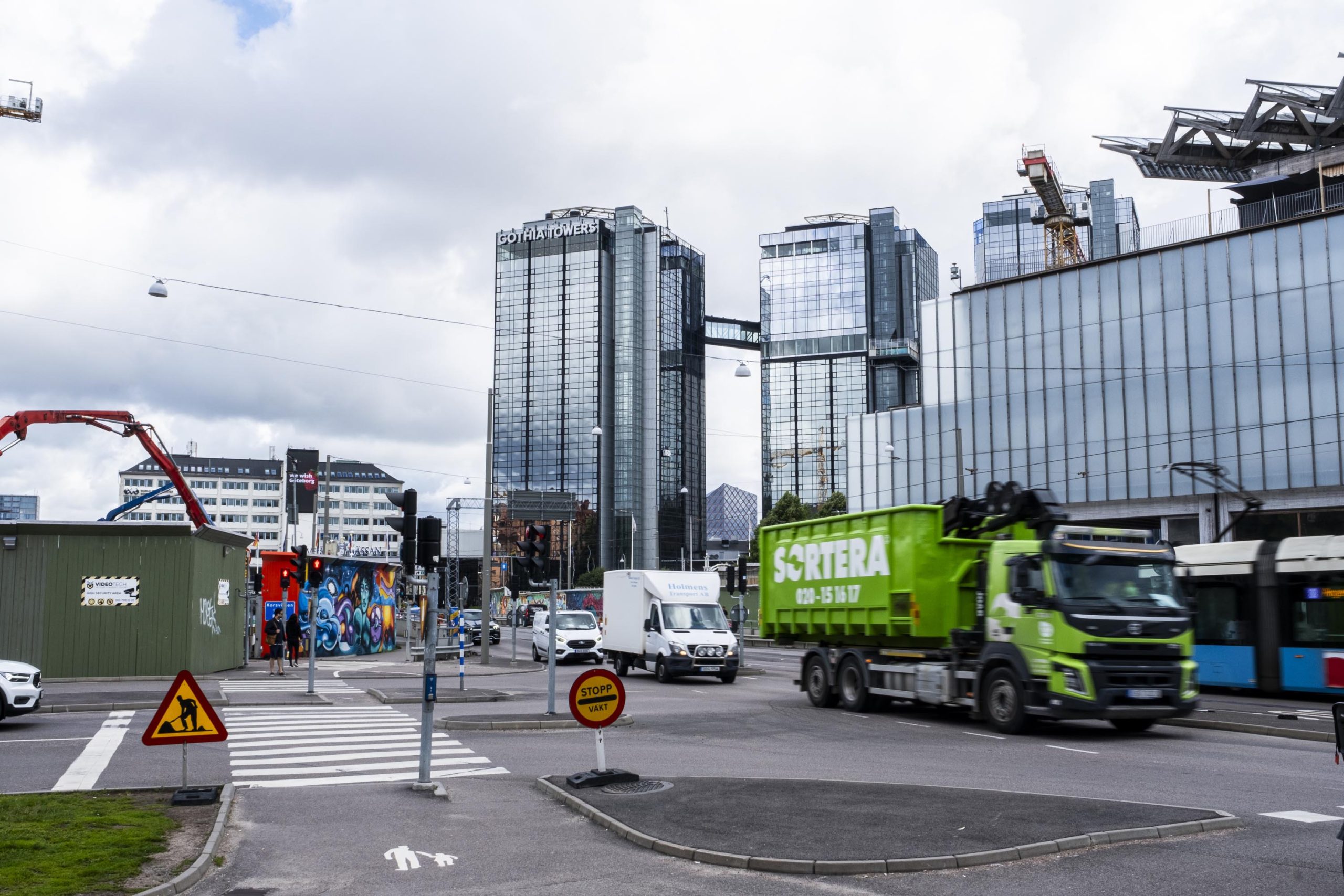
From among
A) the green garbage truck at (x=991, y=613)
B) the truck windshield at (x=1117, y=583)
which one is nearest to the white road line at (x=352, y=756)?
the green garbage truck at (x=991, y=613)

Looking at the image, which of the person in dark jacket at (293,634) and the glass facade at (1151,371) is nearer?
the person in dark jacket at (293,634)

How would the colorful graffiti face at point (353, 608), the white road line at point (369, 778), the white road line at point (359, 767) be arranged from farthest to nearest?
the colorful graffiti face at point (353, 608) < the white road line at point (359, 767) < the white road line at point (369, 778)

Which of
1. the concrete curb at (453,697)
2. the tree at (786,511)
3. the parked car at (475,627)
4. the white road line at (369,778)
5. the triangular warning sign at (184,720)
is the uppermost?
the tree at (786,511)

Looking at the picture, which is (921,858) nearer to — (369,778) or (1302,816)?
(1302,816)

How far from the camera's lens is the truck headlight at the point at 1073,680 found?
15.7 m

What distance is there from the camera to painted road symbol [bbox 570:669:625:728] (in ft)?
36.9

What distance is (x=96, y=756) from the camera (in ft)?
46.7

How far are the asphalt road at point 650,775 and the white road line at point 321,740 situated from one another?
0.21 ft

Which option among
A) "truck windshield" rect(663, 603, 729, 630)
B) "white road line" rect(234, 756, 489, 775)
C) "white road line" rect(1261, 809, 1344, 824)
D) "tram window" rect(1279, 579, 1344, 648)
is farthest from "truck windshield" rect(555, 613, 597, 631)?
"white road line" rect(1261, 809, 1344, 824)

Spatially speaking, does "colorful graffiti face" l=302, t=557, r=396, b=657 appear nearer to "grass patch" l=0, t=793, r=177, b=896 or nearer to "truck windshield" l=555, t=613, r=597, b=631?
"truck windshield" l=555, t=613, r=597, b=631

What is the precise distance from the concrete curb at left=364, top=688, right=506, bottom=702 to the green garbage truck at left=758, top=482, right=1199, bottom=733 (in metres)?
5.80

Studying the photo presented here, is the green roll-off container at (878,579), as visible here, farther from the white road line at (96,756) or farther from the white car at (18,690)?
the white car at (18,690)

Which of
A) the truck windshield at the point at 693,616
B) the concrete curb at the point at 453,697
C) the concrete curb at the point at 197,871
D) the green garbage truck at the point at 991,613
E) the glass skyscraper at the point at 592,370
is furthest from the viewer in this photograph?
the glass skyscraper at the point at 592,370

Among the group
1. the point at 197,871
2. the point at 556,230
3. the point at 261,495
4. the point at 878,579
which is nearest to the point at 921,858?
the point at 197,871
